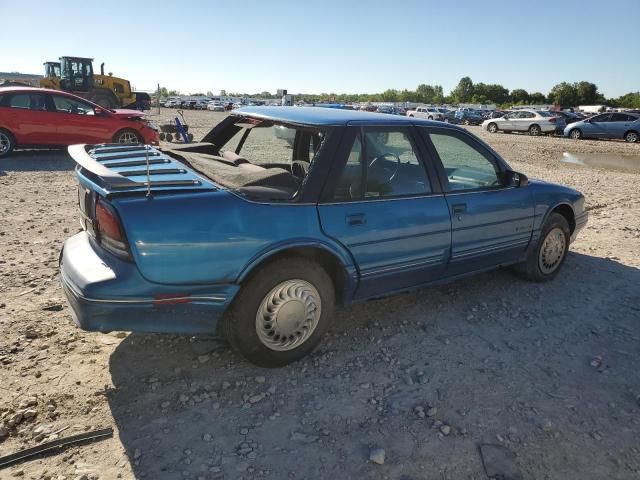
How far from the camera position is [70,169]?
10055 mm

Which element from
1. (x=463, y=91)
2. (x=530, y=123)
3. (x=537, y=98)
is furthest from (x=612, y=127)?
(x=463, y=91)

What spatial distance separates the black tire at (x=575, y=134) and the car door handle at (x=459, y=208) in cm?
2381

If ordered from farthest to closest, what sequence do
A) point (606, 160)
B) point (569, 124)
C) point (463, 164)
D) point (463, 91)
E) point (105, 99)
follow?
1. point (463, 91)
2. point (569, 124)
3. point (105, 99)
4. point (606, 160)
5. point (463, 164)

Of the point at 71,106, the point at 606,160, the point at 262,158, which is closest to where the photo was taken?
the point at 262,158

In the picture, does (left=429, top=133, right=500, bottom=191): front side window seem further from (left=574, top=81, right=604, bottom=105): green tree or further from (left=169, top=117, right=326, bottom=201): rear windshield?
(left=574, top=81, right=604, bottom=105): green tree

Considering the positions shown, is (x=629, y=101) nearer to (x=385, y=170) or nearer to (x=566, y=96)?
(x=566, y=96)

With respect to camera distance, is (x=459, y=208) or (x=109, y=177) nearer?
(x=109, y=177)

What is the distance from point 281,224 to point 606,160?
16.4m

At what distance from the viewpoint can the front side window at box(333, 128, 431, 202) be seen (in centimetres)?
325

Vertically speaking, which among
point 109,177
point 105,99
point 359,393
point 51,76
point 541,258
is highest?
point 51,76

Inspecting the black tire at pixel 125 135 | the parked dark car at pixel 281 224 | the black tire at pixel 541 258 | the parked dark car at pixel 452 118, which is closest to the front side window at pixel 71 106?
the black tire at pixel 125 135

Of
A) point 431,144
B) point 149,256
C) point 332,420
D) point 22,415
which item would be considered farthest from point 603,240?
point 22,415

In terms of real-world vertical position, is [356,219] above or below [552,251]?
above

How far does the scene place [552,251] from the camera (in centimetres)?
479
